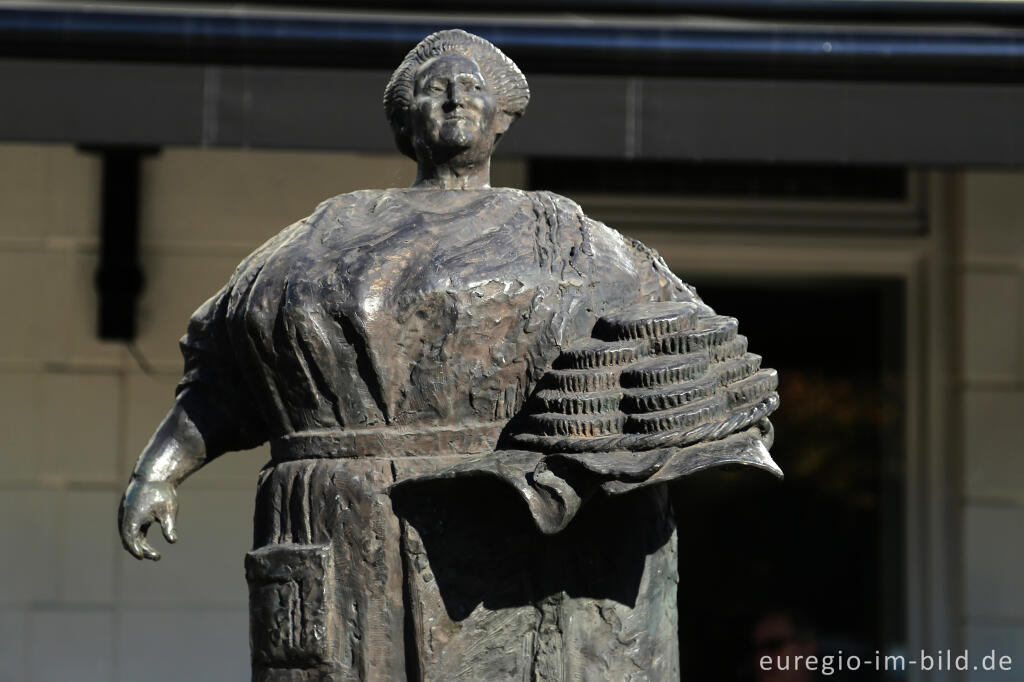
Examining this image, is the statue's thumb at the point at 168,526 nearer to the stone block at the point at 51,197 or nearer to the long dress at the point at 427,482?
the long dress at the point at 427,482

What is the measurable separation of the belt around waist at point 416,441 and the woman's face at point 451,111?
496 millimetres

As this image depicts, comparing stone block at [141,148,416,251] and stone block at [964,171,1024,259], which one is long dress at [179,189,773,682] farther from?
stone block at [964,171,1024,259]

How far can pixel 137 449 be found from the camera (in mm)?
6664

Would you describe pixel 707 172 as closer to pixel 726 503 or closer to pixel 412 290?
pixel 726 503

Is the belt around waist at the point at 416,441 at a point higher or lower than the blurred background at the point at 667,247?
lower

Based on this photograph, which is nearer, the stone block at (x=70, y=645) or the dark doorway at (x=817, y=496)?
the stone block at (x=70, y=645)

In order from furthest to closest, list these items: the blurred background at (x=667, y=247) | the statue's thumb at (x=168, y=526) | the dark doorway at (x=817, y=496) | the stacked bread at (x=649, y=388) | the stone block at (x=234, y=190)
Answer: the dark doorway at (x=817, y=496), the stone block at (x=234, y=190), the blurred background at (x=667, y=247), the statue's thumb at (x=168, y=526), the stacked bread at (x=649, y=388)

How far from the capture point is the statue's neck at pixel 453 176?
10.5ft

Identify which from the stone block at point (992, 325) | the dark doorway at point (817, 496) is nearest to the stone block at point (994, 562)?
the dark doorway at point (817, 496)

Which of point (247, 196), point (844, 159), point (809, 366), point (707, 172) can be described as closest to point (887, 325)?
point (809, 366)

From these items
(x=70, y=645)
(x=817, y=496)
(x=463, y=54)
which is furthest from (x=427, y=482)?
(x=817, y=496)

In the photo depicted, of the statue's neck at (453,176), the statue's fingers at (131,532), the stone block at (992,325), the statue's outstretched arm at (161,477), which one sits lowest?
the statue's fingers at (131,532)

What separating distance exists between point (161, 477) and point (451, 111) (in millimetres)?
800

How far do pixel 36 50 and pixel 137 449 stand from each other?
5.93 ft
